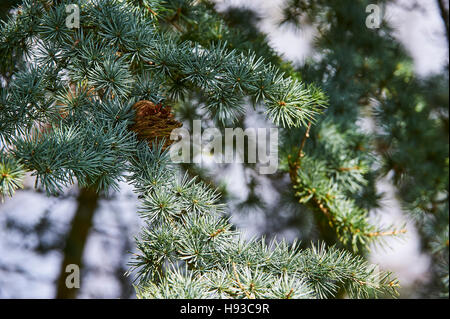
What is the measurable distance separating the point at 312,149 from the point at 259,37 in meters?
0.26

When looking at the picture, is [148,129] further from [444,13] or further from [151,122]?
[444,13]

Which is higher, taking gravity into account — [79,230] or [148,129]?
[79,230]

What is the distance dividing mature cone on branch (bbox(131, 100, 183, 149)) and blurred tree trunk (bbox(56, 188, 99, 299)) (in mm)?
819

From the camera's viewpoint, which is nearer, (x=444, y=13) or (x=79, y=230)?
(x=444, y=13)

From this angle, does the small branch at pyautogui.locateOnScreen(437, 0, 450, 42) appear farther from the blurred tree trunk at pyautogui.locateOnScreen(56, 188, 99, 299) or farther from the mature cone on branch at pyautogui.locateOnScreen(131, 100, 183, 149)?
the blurred tree trunk at pyautogui.locateOnScreen(56, 188, 99, 299)

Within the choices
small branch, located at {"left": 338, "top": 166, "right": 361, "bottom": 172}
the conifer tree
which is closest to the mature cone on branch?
the conifer tree

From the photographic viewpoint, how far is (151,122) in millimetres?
484

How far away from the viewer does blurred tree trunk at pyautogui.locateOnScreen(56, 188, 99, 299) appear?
1.26 metres

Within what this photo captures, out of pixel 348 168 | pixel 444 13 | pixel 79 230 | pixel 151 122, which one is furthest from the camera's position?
pixel 79 230

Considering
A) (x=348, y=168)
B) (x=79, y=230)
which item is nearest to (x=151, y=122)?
(x=348, y=168)

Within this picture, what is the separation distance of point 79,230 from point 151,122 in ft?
3.02

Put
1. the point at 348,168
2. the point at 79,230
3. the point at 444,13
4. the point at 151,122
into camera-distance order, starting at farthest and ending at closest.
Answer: the point at 79,230, the point at 444,13, the point at 348,168, the point at 151,122

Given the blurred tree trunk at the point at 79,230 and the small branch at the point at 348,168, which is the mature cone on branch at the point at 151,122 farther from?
the blurred tree trunk at the point at 79,230

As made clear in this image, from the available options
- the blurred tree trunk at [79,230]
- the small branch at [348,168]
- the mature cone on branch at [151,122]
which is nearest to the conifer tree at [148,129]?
the mature cone on branch at [151,122]
